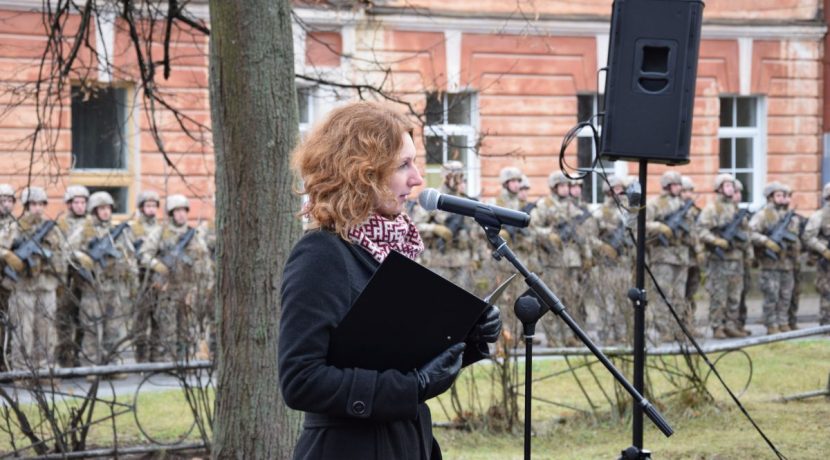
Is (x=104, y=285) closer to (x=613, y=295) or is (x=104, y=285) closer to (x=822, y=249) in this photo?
(x=613, y=295)

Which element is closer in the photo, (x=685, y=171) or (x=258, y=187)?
(x=258, y=187)

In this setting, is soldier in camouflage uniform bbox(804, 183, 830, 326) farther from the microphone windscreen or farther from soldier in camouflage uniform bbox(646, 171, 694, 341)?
the microphone windscreen

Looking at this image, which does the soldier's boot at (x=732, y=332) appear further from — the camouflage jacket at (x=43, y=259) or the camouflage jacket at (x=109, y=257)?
the camouflage jacket at (x=43, y=259)

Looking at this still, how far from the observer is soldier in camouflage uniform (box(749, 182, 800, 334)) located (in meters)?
16.4

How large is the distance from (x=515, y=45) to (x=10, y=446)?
609 inches

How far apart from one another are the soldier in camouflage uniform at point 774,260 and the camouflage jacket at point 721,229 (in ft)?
0.72

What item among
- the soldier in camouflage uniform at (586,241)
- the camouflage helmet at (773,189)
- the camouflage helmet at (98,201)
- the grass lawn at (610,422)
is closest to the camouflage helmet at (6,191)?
the camouflage helmet at (98,201)

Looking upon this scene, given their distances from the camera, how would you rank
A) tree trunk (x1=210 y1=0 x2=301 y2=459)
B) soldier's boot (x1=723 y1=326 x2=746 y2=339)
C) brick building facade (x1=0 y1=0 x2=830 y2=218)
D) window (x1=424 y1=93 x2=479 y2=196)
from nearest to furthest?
tree trunk (x1=210 y1=0 x2=301 y2=459) → window (x1=424 y1=93 x2=479 y2=196) → soldier's boot (x1=723 y1=326 x2=746 y2=339) → brick building facade (x1=0 y1=0 x2=830 y2=218)

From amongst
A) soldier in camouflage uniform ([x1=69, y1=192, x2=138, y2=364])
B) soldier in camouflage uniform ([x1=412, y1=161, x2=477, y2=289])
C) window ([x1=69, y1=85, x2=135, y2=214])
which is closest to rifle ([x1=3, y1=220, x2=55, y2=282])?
soldier in camouflage uniform ([x1=69, y1=192, x2=138, y2=364])

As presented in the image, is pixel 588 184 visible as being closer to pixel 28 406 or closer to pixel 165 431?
pixel 165 431

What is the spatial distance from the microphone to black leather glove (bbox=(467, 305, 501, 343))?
0.32m

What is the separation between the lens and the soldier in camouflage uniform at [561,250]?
32.6ft

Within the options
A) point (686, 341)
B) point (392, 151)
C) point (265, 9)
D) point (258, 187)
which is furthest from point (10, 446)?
point (392, 151)

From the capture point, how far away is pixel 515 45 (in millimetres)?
22172
